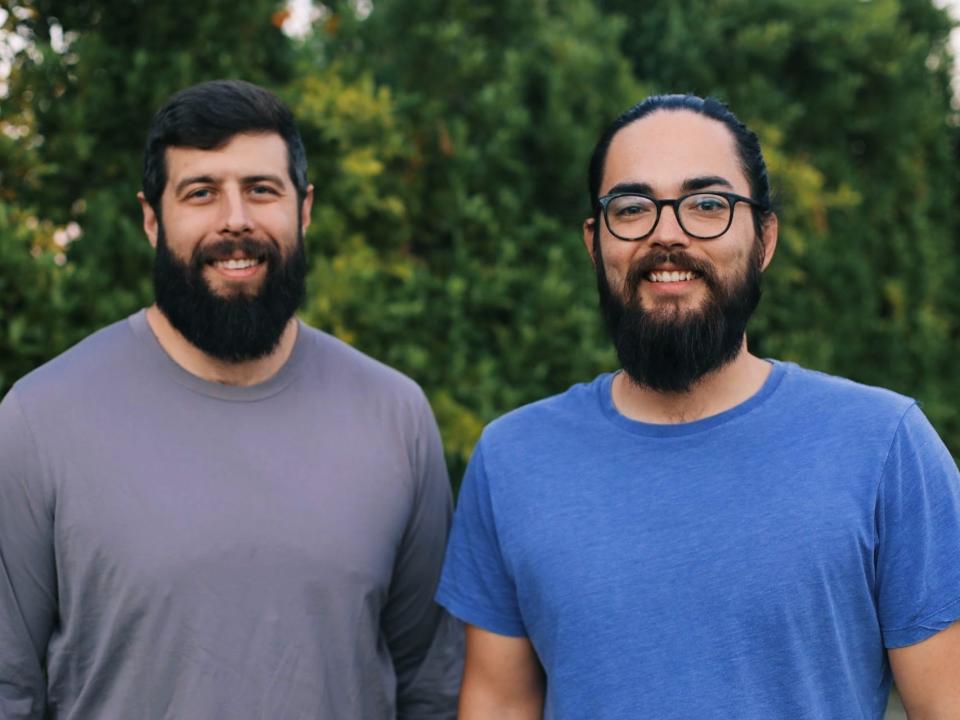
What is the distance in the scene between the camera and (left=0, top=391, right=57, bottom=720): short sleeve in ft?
8.33

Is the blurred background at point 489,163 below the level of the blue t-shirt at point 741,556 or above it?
above

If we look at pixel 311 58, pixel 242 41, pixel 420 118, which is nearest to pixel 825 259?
pixel 420 118

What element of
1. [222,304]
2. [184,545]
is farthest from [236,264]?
→ [184,545]

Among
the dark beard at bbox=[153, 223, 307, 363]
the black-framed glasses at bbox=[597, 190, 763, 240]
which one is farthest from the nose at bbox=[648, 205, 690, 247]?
the dark beard at bbox=[153, 223, 307, 363]

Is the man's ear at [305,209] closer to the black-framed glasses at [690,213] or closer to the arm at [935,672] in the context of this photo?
the black-framed glasses at [690,213]

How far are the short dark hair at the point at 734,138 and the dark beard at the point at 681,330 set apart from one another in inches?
4.5

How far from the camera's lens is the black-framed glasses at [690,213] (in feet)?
7.86

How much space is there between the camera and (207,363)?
2.79 metres

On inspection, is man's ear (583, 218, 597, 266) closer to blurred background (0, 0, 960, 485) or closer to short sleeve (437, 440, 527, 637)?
short sleeve (437, 440, 527, 637)

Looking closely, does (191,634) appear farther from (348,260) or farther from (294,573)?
(348,260)

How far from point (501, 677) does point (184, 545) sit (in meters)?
0.78

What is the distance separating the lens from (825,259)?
5.97 m

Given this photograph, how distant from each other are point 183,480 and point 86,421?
0.27m

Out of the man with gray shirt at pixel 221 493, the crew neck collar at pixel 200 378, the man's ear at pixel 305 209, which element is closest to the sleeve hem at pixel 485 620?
the man with gray shirt at pixel 221 493
